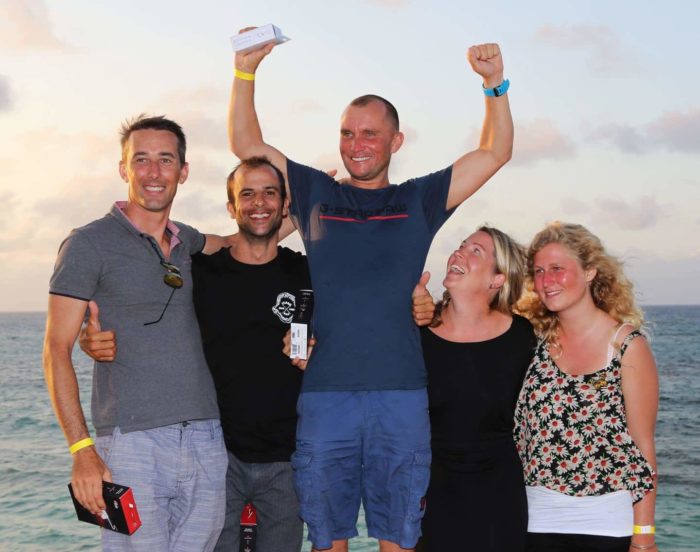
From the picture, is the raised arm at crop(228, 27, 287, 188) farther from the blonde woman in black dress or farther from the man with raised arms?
the blonde woman in black dress

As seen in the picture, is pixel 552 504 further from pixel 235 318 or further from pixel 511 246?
pixel 235 318

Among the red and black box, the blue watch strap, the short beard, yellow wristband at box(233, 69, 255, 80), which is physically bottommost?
the red and black box

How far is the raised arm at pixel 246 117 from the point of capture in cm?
518

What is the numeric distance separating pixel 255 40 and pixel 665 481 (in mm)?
16827

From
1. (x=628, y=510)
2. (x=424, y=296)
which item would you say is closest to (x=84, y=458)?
(x=424, y=296)

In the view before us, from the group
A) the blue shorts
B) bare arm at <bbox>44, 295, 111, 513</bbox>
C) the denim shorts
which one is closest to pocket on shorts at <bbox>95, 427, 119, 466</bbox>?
the denim shorts

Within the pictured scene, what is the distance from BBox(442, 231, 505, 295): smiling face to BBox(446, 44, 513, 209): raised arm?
34 centimetres

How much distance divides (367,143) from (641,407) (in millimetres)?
2282

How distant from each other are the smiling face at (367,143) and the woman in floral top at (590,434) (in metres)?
1.29

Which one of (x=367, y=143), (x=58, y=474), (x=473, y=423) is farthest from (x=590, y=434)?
(x=58, y=474)

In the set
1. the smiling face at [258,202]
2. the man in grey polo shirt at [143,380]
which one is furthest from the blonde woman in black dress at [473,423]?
the man in grey polo shirt at [143,380]

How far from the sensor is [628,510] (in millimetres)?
4656

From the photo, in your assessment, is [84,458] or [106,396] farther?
[106,396]

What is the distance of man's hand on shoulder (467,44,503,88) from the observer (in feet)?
16.9
